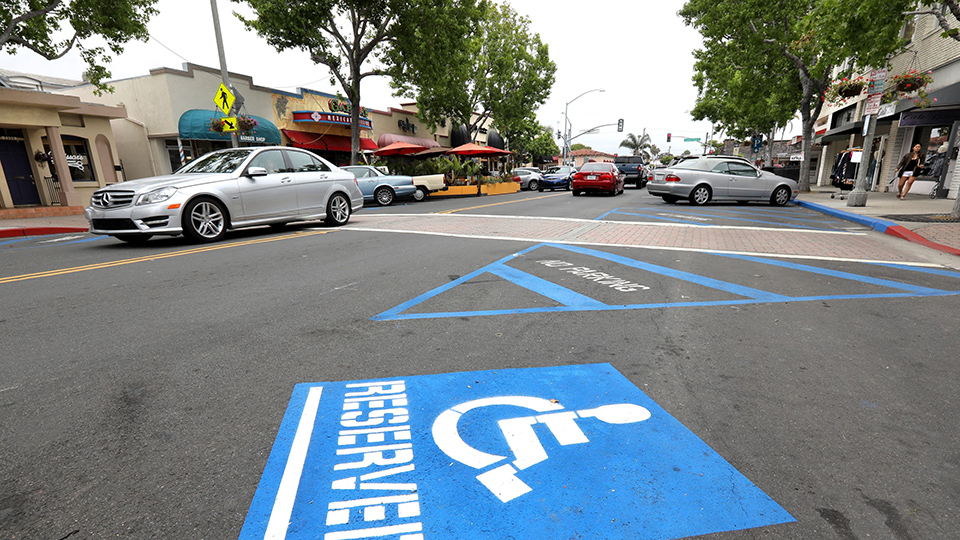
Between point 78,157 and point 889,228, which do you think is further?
point 78,157

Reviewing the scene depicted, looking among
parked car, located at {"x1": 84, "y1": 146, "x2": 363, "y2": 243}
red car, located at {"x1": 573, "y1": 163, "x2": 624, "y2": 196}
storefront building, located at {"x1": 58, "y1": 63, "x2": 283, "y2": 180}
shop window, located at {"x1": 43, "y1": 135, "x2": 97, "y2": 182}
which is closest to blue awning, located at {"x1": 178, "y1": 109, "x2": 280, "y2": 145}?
storefront building, located at {"x1": 58, "y1": 63, "x2": 283, "y2": 180}

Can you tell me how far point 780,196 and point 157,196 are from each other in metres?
17.4

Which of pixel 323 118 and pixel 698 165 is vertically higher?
pixel 323 118

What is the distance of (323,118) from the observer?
25.3 metres

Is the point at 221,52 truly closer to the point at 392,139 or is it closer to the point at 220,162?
the point at 220,162

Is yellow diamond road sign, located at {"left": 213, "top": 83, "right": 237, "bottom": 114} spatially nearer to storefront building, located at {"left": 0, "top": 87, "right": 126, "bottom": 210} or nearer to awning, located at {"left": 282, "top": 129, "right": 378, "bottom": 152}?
storefront building, located at {"left": 0, "top": 87, "right": 126, "bottom": 210}

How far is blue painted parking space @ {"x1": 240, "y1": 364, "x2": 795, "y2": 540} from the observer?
1731mm

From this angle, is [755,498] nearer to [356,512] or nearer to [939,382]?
[356,512]

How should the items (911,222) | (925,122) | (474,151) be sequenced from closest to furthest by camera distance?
(911,222)
(925,122)
(474,151)

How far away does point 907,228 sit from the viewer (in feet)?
29.8

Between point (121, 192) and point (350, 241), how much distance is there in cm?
357

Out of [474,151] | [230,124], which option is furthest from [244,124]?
[474,151]

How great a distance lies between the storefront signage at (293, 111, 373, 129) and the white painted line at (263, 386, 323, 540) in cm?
2491

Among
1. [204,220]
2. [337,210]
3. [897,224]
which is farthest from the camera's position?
[337,210]
